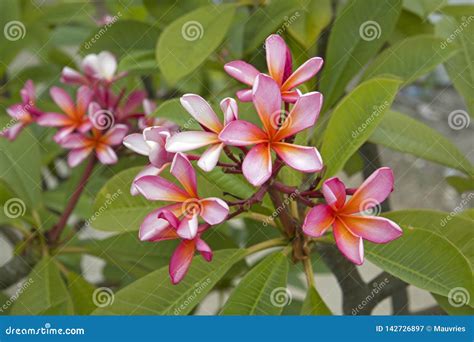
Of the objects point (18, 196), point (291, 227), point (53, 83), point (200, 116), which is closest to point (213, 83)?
point (53, 83)

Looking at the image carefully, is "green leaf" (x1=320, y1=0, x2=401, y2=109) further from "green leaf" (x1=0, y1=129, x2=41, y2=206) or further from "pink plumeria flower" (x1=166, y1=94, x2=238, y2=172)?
"green leaf" (x1=0, y1=129, x2=41, y2=206)

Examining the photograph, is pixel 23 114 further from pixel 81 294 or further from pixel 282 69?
pixel 282 69

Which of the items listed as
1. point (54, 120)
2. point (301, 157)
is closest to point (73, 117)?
point (54, 120)

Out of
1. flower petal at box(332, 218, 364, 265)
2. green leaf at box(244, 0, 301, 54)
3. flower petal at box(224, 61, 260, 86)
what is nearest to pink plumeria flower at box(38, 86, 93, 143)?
green leaf at box(244, 0, 301, 54)

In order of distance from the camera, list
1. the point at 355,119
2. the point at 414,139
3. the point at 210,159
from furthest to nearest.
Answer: the point at 414,139 < the point at 355,119 < the point at 210,159

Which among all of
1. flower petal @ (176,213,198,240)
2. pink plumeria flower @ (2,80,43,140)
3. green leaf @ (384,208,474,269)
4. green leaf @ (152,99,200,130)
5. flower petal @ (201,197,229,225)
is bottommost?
pink plumeria flower @ (2,80,43,140)
